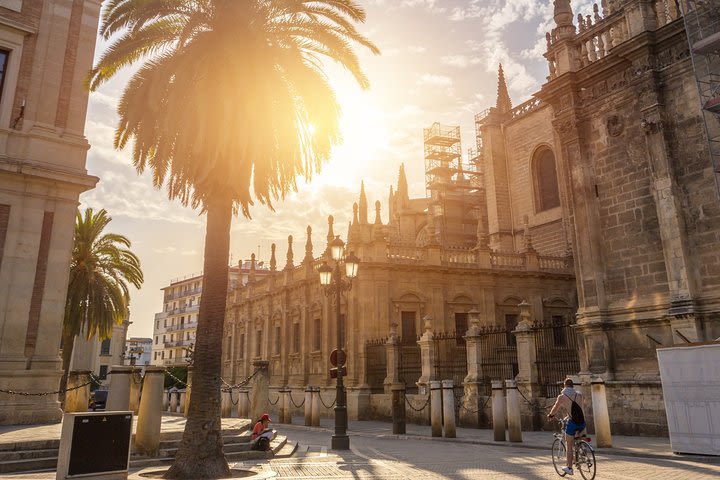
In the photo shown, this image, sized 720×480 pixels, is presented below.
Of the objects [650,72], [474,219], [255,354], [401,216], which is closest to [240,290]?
[255,354]

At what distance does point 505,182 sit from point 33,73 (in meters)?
27.6

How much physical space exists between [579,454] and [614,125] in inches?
433

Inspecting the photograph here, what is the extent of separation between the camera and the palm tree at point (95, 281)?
23.2 meters

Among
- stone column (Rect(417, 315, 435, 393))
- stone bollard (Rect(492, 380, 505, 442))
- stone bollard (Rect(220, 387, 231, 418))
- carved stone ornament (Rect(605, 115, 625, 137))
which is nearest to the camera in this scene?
stone bollard (Rect(492, 380, 505, 442))

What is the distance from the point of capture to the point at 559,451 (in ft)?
30.5

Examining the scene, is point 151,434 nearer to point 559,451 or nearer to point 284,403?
point 559,451

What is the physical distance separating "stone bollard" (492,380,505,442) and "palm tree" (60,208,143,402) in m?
17.1

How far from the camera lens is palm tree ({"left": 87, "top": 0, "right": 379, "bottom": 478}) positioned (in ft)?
31.4

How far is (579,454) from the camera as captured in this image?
8523 millimetres

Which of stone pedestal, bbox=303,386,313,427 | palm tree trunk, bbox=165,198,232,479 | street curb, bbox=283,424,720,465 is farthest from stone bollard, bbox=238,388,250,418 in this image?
palm tree trunk, bbox=165,198,232,479

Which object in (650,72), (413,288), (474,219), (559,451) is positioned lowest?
(559,451)

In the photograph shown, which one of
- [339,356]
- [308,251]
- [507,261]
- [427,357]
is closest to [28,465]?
[339,356]

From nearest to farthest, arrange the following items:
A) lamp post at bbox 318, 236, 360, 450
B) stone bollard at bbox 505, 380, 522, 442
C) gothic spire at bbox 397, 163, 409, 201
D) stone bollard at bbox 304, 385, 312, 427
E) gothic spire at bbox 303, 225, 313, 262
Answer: lamp post at bbox 318, 236, 360, 450, stone bollard at bbox 505, 380, 522, 442, stone bollard at bbox 304, 385, 312, 427, gothic spire at bbox 303, 225, 313, 262, gothic spire at bbox 397, 163, 409, 201

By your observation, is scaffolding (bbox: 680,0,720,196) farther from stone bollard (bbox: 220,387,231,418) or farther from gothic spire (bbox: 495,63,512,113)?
gothic spire (bbox: 495,63,512,113)
